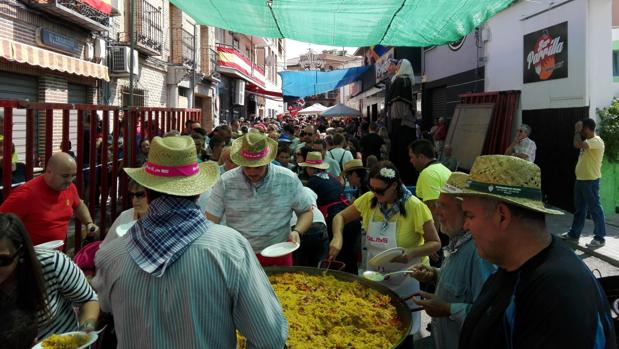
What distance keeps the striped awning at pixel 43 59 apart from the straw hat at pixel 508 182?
8764 mm

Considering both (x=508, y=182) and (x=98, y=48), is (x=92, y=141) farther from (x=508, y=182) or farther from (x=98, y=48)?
(x=98, y=48)

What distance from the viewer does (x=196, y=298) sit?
1.77 metres

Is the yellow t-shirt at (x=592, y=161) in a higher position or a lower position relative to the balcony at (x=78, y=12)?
lower

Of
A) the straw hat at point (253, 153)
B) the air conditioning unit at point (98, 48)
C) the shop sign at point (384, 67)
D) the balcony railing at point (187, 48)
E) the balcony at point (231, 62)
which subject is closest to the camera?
the straw hat at point (253, 153)

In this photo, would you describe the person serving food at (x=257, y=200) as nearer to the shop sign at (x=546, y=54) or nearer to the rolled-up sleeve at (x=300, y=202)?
the rolled-up sleeve at (x=300, y=202)

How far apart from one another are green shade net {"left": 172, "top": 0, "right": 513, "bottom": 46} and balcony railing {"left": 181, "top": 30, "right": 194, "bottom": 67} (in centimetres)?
1366

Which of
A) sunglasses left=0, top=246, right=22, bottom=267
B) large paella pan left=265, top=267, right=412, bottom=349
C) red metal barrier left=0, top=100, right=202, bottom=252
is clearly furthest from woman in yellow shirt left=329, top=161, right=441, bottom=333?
red metal barrier left=0, top=100, right=202, bottom=252

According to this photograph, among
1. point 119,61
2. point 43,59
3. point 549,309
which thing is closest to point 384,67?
point 119,61

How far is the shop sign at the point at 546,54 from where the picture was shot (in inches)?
383

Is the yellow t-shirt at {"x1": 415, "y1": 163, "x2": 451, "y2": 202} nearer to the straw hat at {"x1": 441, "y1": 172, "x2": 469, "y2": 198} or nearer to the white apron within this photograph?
the white apron

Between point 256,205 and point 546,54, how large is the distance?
9.00 m

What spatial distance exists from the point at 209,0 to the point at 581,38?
23.4ft

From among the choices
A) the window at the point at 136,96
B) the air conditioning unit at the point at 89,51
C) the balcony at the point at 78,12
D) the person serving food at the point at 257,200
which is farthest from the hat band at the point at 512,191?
the window at the point at 136,96

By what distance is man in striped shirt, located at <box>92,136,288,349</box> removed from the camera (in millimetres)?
1772
